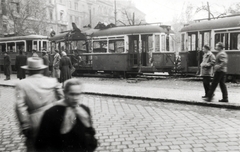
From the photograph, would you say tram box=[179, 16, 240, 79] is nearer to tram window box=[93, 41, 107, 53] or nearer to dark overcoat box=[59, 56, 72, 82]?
tram window box=[93, 41, 107, 53]

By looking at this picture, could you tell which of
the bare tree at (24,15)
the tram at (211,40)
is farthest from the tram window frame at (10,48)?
the tram at (211,40)

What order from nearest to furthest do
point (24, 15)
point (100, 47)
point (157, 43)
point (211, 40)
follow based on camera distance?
point (211, 40)
point (157, 43)
point (100, 47)
point (24, 15)

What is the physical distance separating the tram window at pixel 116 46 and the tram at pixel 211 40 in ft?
12.4

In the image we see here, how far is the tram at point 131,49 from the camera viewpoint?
53.9ft

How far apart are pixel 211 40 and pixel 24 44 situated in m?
16.2

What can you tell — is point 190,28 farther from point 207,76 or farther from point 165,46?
point 207,76

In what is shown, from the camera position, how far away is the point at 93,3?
7581 centimetres

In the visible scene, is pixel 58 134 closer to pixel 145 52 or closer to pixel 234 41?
pixel 234 41

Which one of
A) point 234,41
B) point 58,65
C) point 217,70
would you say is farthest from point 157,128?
point 234,41

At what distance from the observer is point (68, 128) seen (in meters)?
2.63

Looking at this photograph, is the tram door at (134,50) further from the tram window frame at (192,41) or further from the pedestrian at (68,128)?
the pedestrian at (68,128)

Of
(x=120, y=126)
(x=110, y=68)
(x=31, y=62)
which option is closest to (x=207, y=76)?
(x=120, y=126)

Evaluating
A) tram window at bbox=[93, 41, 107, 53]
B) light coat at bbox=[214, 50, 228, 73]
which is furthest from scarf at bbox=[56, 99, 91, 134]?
tram window at bbox=[93, 41, 107, 53]

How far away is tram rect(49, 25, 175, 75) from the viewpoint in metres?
16.4
